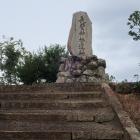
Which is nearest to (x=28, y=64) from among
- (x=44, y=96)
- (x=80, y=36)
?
(x=80, y=36)

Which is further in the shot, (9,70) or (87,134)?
(9,70)

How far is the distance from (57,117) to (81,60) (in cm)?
997

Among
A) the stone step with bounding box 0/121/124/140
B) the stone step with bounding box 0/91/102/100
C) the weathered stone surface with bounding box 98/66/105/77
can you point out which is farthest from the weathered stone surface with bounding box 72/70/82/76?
the stone step with bounding box 0/121/124/140

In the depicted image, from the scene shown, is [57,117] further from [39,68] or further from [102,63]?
[39,68]

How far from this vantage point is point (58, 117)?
8109mm

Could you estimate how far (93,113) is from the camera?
8.34 m

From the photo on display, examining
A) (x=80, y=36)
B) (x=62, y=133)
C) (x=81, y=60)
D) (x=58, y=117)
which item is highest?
(x=80, y=36)

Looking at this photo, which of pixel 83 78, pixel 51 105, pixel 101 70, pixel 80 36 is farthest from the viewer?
pixel 80 36

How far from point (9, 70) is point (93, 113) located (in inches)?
883

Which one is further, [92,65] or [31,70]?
Answer: [31,70]

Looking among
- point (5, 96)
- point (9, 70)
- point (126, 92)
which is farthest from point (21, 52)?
point (5, 96)

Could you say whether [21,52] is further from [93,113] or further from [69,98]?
[93,113]

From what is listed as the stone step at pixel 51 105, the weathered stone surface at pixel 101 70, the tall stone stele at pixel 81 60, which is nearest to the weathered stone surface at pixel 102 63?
the tall stone stele at pixel 81 60

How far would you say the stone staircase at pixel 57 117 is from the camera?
686 centimetres
